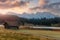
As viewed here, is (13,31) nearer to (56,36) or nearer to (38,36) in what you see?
(38,36)

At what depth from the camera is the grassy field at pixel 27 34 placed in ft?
9.02

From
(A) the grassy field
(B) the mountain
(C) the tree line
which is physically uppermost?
(B) the mountain

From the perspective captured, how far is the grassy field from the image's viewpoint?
2748 millimetres

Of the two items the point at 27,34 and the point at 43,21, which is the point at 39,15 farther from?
the point at 27,34

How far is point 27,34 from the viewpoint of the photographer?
2811mm

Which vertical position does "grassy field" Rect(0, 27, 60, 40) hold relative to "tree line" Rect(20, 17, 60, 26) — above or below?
below

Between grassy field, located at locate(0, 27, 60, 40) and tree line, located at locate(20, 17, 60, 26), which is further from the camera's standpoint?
tree line, located at locate(20, 17, 60, 26)

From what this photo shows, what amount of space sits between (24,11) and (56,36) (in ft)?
2.35

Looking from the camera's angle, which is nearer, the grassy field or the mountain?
the grassy field

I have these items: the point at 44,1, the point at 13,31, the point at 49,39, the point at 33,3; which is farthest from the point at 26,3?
the point at 49,39

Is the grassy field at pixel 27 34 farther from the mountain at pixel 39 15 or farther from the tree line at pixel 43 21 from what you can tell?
the mountain at pixel 39 15

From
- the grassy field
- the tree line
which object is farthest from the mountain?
the grassy field

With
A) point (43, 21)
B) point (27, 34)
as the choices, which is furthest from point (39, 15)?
point (27, 34)

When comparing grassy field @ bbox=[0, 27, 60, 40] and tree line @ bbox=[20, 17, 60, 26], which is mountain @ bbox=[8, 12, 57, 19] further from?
A: grassy field @ bbox=[0, 27, 60, 40]
